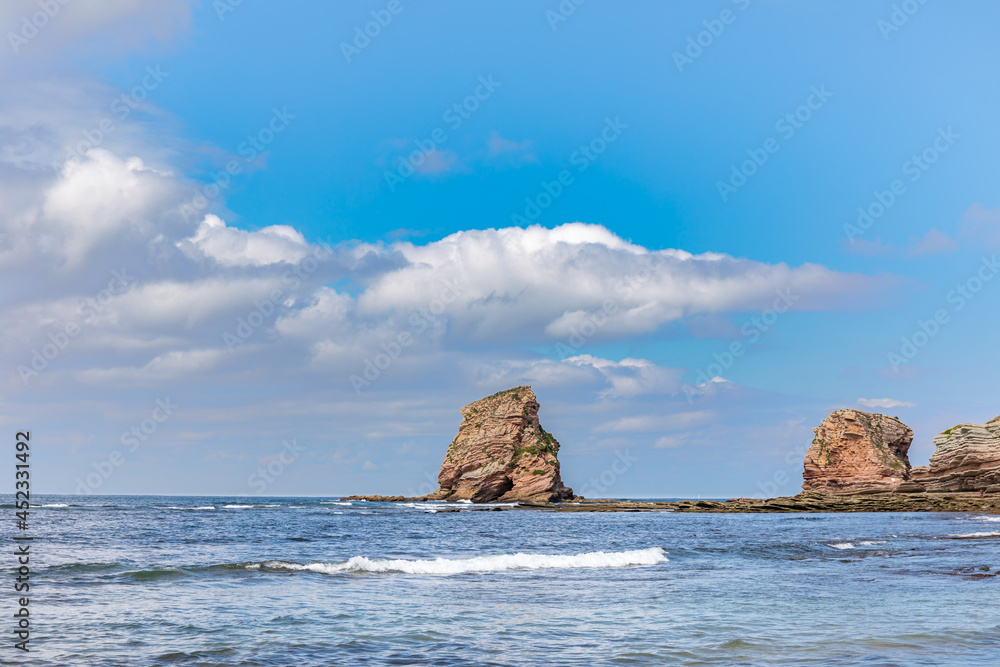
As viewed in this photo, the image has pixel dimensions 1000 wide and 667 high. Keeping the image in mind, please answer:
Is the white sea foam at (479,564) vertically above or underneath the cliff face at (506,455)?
underneath

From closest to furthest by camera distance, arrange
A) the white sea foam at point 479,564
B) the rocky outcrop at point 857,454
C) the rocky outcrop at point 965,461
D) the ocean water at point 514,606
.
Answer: the ocean water at point 514,606 < the white sea foam at point 479,564 < the rocky outcrop at point 965,461 < the rocky outcrop at point 857,454

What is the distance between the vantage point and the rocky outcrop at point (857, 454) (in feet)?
301

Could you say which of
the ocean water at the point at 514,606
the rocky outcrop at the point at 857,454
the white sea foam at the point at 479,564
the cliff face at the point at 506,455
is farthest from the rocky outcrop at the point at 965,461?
the white sea foam at the point at 479,564

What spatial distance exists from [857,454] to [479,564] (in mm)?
82761

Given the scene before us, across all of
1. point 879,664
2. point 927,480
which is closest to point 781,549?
point 879,664

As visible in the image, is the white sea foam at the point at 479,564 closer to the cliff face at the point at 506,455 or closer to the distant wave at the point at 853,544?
the distant wave at the point at 853,544

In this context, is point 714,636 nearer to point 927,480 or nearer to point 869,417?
point 927,480

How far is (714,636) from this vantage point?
513 inches

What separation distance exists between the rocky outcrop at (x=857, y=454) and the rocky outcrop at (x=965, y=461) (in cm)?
1476

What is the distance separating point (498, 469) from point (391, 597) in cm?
8593

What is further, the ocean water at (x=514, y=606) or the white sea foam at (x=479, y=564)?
the white sea foam at (x=479, y=564)

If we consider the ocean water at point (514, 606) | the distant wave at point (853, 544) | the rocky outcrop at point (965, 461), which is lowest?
the distant wave at point (853, 544)

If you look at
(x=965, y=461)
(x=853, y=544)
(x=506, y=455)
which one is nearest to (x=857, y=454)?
(x=965, y=461)

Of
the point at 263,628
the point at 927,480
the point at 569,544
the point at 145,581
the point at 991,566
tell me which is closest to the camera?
the point at 263,628
